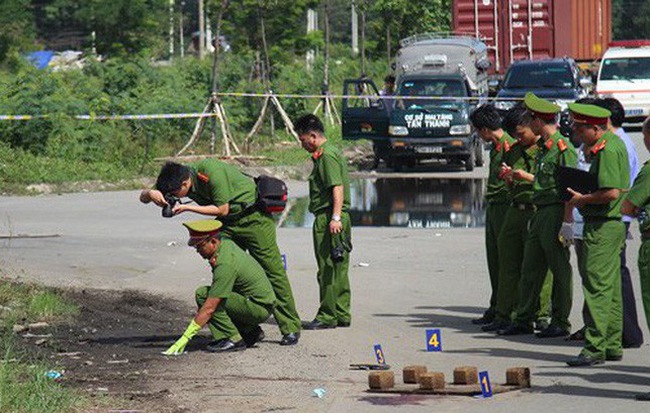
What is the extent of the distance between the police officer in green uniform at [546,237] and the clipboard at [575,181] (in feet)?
1.13

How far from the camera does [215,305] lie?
451 inches

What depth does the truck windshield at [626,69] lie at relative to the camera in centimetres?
4084

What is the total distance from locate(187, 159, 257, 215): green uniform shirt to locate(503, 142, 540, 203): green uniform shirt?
7.16 feet

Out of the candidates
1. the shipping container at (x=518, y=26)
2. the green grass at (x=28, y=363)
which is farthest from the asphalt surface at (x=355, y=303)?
the shipping container at (x=518, y=26)

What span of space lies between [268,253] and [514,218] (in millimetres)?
2091

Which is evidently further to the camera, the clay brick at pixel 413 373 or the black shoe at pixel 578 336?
the black shoe at pixel 578 336

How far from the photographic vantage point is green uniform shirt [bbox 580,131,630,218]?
34.5 ft

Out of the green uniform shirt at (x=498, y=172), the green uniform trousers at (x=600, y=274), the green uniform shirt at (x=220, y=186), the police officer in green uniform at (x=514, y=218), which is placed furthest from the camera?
the green uniform shirt at (x=498, y=172)

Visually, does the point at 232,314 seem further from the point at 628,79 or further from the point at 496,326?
the point at 628,79

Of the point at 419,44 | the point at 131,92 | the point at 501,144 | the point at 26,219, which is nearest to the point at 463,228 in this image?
the point at 26,219

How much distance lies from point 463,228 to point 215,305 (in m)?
9.16

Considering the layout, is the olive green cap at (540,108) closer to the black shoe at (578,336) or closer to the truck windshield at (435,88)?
the black shoe at (578,336)

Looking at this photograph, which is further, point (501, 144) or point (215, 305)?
point (501, 144)

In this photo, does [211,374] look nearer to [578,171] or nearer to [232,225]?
[232,225]
